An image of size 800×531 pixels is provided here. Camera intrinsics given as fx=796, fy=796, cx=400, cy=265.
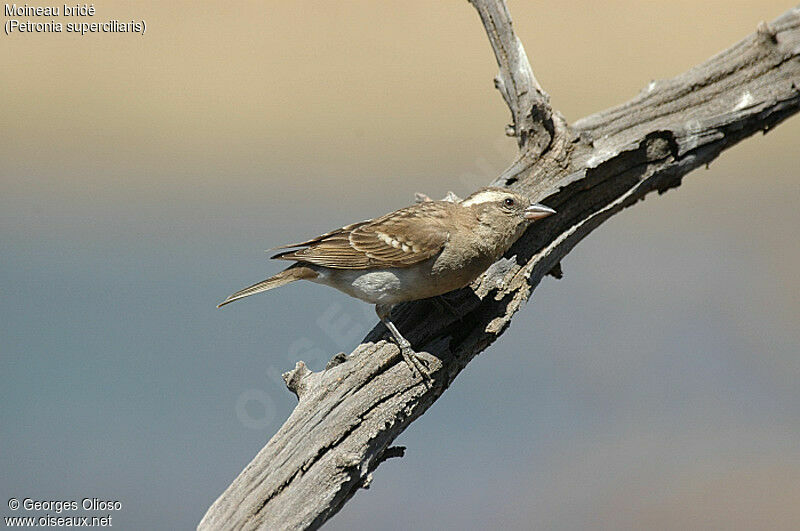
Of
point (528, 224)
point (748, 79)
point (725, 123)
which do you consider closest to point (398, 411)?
point (528, 224)

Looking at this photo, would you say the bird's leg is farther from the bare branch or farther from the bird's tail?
the bare branch

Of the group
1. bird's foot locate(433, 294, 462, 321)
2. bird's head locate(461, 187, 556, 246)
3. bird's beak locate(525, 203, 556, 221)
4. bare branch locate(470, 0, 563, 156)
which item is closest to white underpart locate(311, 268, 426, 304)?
bird's foot locate(433, 294, 462, 321)

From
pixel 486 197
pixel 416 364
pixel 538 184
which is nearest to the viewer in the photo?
pixel 416 364

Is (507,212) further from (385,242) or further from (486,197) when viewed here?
(385,242)

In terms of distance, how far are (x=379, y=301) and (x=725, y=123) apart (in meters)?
2.89

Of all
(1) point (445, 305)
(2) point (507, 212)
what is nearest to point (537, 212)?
(2) point (507, 212)

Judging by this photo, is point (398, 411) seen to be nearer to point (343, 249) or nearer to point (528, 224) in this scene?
point (343, 249)

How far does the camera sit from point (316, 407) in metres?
5.15

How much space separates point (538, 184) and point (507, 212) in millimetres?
550

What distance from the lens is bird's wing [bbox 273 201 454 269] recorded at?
556cm

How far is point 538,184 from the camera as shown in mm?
6125

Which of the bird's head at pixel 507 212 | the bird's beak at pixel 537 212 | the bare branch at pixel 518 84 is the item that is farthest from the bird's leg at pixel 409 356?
the bare branch at pixel 518 84

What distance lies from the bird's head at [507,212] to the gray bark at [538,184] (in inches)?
11.4

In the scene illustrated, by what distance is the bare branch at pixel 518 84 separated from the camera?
6.16 m
